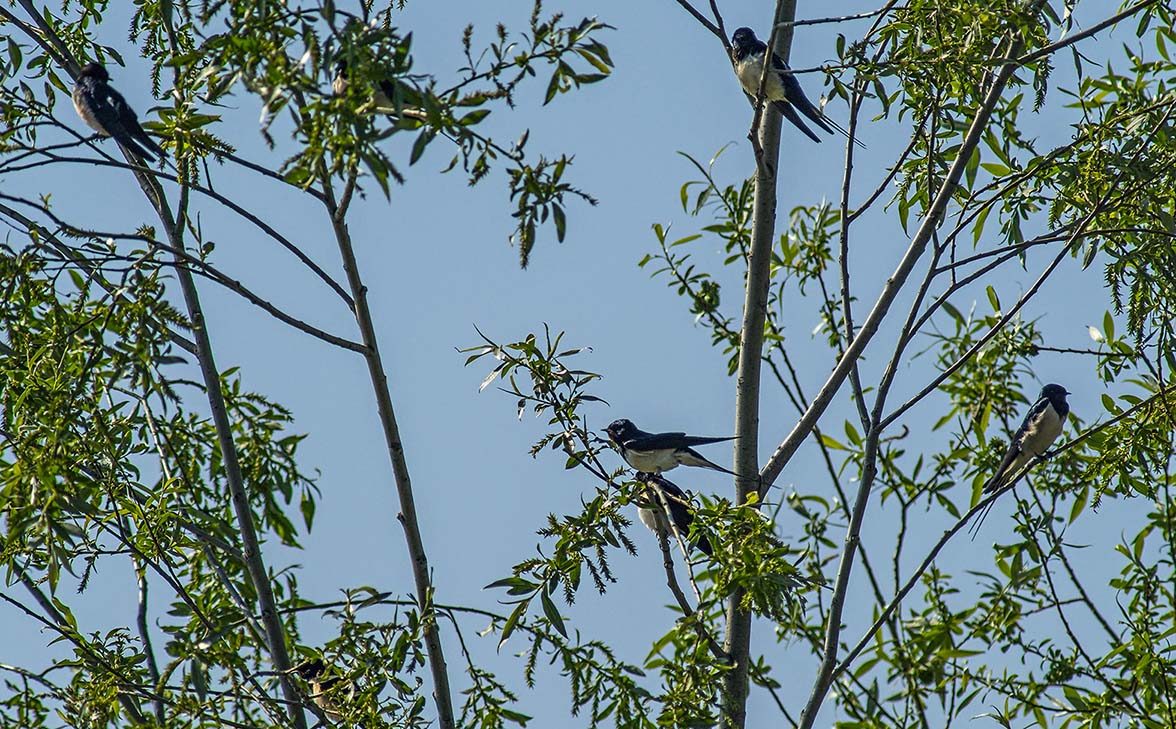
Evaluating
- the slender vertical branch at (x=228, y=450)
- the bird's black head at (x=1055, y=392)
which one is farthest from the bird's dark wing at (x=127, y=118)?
the bird's black head at (x=1055, y=392)

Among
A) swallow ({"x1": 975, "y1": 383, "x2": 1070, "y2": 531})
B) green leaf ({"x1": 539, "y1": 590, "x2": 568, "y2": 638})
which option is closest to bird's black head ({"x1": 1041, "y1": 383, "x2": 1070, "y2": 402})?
swallow ({"x1": 975, "y1": 383, "x2": 1070, "y2": 531})

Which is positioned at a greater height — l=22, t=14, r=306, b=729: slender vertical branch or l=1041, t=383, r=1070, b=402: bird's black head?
l=1041, t=383, r=1070, b=402: bird's black head

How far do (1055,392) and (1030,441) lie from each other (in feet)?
4.85

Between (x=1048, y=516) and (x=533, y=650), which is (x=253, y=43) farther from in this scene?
(x=1048, y=516)

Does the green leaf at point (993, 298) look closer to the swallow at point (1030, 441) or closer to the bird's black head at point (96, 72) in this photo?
the swallow at point (1030, 441)

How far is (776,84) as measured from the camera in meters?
5.33

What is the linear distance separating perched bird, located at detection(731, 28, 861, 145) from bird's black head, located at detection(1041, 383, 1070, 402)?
73.5 inches

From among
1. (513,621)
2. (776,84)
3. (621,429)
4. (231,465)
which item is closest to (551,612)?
(513,621)

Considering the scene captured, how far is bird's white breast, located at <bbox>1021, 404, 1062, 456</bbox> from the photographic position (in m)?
5.96

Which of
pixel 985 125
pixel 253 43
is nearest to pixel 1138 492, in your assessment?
pixel 985 125

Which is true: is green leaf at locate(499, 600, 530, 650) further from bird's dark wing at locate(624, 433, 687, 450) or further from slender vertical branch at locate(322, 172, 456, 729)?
bird's dark wing at locate(624, 433, 687, 450)

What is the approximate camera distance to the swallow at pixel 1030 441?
5.79 m

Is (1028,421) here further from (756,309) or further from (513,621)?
(513,621)

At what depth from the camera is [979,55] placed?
14.3 feet
